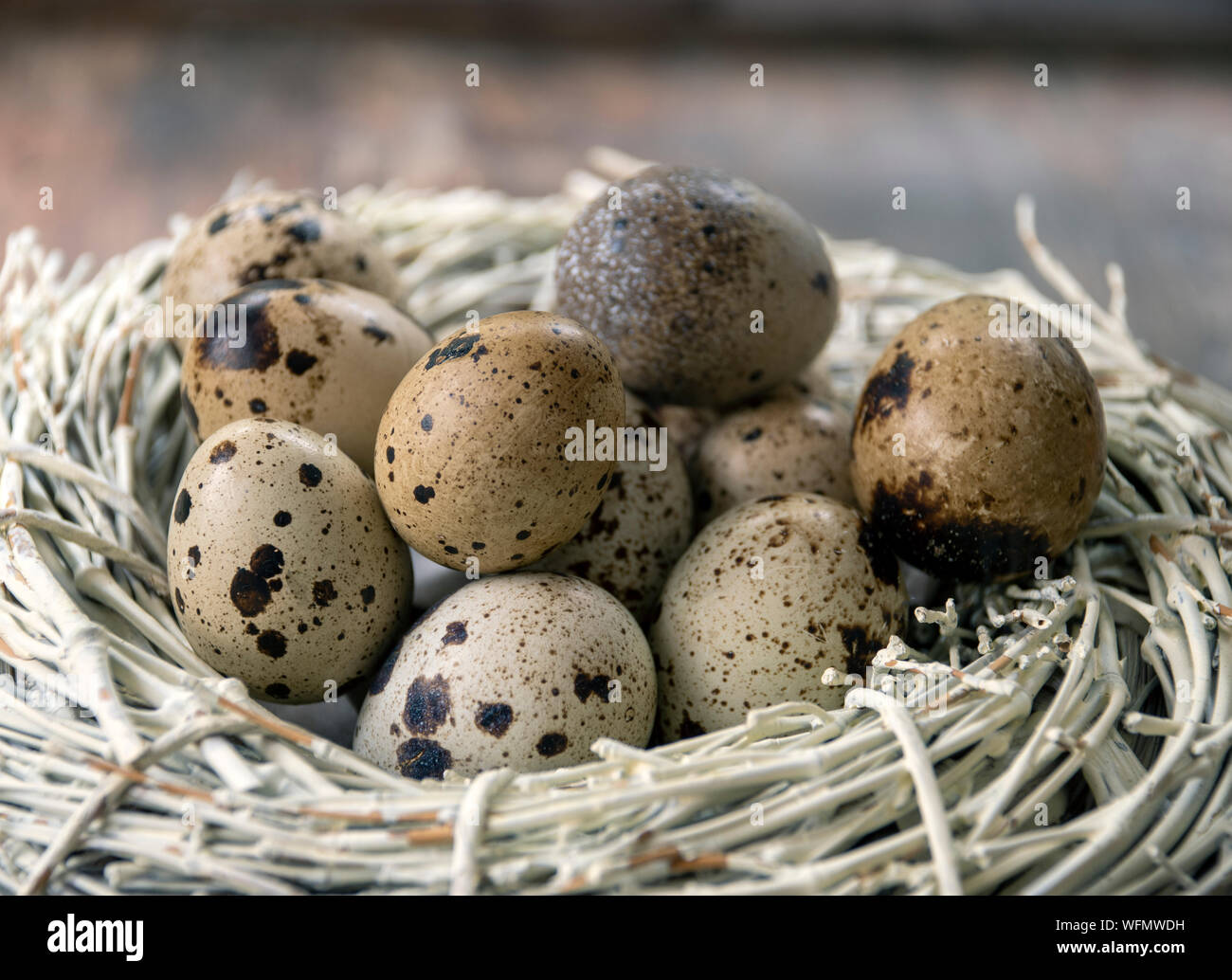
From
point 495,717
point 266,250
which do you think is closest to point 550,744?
point 495,717

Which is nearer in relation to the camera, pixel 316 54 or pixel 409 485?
pixel 409 485

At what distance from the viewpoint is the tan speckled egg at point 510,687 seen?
2.38 ft

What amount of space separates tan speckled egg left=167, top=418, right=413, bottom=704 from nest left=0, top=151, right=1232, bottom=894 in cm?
5

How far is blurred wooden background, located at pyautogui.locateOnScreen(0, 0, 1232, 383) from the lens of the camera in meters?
1.76

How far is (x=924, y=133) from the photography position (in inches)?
80.5

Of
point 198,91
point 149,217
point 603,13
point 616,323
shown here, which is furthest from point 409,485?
point 603,13

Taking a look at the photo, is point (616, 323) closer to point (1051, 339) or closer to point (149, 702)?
point (1051, 339)

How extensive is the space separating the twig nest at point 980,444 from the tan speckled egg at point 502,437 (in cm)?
23

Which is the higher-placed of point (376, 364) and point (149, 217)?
point (149, 217)

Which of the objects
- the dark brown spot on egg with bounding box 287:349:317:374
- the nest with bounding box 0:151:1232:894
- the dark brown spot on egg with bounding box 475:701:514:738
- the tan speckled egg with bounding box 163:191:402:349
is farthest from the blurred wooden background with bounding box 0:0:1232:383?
the dark brown spot on egg with bounding box 475:701:514:738

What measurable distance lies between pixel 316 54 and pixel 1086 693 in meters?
1.97

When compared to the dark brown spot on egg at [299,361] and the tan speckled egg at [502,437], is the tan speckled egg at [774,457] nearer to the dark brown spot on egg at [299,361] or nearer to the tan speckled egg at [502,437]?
the tan speckled egg at [502,437]
